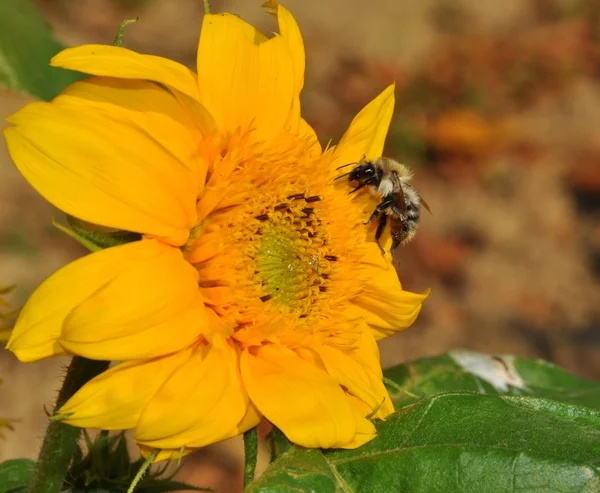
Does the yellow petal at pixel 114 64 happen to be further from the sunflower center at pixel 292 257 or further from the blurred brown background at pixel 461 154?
the blurred brown background at pixel 461 154

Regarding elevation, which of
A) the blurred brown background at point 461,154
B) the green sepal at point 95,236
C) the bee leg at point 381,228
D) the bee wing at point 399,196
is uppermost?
the green sepal at point 95,236

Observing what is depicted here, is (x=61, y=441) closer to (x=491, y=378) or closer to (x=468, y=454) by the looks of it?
(x=468, y=454)

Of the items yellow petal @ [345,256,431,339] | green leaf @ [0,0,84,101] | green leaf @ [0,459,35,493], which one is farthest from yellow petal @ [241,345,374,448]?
green leaf @ [0,0,84,101]

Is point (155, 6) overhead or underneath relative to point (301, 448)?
underneath

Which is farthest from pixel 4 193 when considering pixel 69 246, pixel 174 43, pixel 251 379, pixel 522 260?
pixel 251 379

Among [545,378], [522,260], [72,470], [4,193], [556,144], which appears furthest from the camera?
[556,144]

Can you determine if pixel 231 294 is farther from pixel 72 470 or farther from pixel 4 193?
pixel 4 193

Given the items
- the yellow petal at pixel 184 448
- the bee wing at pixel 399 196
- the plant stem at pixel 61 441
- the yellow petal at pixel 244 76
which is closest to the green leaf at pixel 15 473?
the plant stem at pixel 61 441
